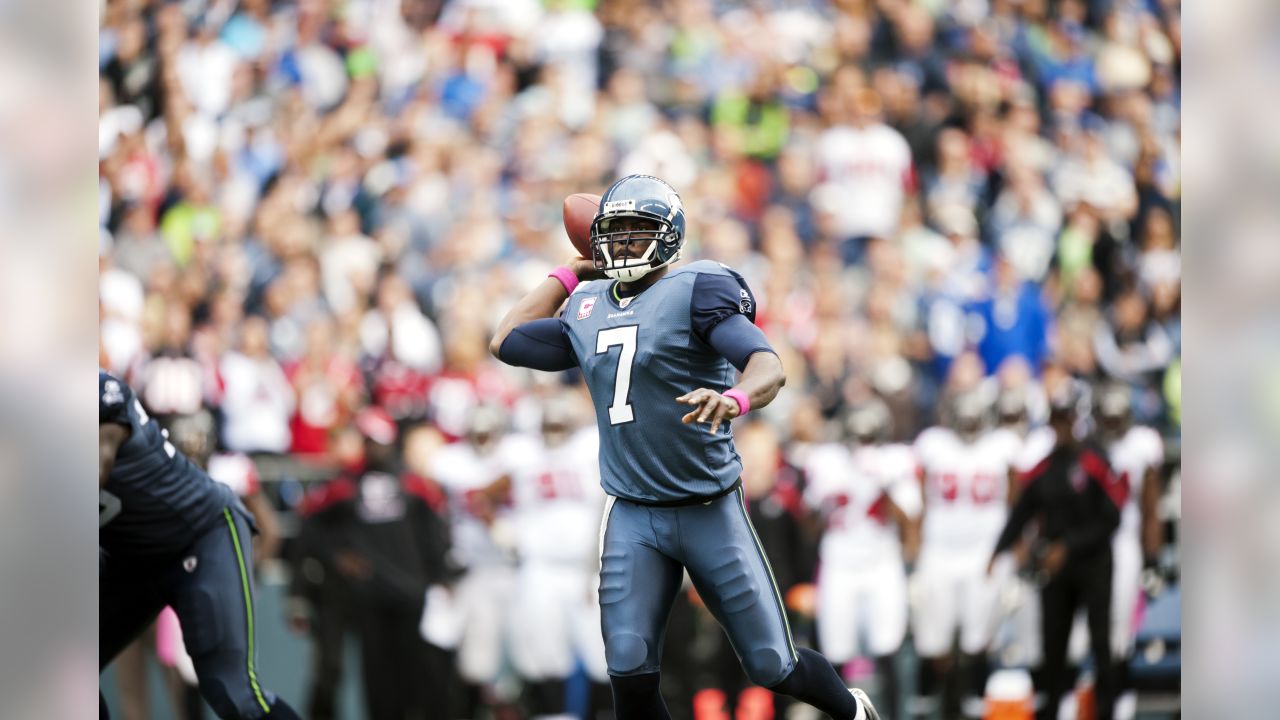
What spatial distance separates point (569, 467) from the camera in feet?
26.2

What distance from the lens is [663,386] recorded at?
4535 millimetres

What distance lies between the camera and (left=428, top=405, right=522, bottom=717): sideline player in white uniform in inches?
313

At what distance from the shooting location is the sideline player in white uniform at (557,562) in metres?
7.80

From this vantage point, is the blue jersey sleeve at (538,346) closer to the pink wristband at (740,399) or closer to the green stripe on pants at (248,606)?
the pink wristband at (740,399)

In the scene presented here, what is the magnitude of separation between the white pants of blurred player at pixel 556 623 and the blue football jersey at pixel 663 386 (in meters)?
3.28

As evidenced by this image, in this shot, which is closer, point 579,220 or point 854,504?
point 579,220

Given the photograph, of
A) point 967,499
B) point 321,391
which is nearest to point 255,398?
point 321,391

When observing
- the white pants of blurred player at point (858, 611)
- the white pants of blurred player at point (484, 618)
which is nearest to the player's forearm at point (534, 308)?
the white pants of blurred player at point (484, 618)

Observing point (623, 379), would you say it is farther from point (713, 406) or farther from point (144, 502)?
point (144, 502)

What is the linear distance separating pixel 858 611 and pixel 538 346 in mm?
3837

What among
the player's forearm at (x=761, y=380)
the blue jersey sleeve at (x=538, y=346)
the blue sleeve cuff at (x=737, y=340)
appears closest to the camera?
the player's forearm at (x=761, y=380)

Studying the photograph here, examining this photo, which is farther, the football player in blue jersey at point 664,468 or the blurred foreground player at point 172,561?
the blurred foreground player at point 172,561

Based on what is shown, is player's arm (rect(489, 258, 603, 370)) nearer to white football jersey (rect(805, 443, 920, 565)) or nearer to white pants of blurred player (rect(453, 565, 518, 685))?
white pants of blurred player (rect(453, 565, 518, 685))

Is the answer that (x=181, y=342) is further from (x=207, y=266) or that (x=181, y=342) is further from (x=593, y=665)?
(x=593, y=665)
